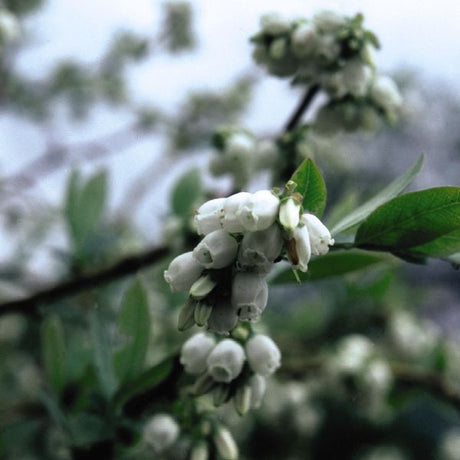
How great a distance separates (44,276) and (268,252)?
7.55 feet

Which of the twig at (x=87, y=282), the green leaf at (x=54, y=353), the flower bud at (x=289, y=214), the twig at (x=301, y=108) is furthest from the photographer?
the twig at (x=87, y=282)

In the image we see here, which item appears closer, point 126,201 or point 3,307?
point 3,307

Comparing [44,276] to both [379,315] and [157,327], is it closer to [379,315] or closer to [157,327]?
[157,327]

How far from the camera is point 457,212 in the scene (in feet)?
2.07

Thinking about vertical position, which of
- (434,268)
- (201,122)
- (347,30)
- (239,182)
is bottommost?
(434,268)

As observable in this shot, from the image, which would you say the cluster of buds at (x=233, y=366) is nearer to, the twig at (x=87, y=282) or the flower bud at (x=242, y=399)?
the flower bud at (x=242, y=399)

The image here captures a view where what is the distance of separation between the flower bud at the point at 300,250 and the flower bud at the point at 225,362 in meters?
0.24

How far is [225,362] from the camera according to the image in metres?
0.74

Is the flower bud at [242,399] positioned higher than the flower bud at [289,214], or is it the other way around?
the flower bud at [289,214]

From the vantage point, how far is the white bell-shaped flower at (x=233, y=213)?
55cm

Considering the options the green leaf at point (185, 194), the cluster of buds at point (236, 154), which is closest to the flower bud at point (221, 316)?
the cluster of buds at point (236, 154)

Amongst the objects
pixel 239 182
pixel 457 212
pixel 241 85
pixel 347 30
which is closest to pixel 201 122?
pixel 241 85

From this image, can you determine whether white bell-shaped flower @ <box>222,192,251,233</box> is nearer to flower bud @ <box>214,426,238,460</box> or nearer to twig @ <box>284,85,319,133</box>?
flower bud @ <box>214,426,238,460</box>

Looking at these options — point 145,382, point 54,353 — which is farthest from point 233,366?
point 54,353
